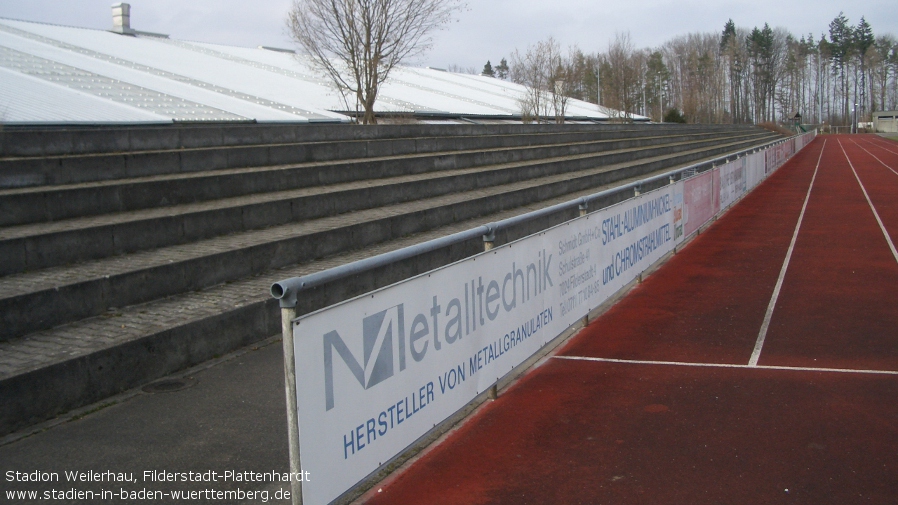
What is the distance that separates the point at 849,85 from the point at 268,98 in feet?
532

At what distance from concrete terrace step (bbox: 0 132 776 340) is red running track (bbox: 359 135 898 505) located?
13.1 feet

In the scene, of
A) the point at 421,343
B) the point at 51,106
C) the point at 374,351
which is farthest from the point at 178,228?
the point at 374,351

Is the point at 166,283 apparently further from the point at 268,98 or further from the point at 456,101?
the point at 456,101

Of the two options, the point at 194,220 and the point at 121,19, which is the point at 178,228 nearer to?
the point at 194,220

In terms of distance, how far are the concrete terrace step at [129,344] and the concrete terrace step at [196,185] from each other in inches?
86.4

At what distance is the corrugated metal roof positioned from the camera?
46.9 feet

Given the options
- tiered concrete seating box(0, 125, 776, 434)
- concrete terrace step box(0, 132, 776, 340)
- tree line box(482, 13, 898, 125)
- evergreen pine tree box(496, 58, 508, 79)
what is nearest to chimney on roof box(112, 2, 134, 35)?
tiered concrete seating box(0, 125, 776, 434)

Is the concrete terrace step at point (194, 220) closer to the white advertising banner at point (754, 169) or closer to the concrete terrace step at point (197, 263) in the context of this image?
the concrete terrace step at point (197, 263)

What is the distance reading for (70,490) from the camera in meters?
4.65

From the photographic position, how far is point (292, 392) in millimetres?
3719

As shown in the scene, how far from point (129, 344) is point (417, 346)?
10.0 ft

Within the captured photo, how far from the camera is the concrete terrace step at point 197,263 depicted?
6914mm

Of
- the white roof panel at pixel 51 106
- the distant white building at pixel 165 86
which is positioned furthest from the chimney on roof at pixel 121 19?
the white roof panel at pixel 51 106

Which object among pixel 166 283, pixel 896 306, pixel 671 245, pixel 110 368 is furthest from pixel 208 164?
pixel 896 306
